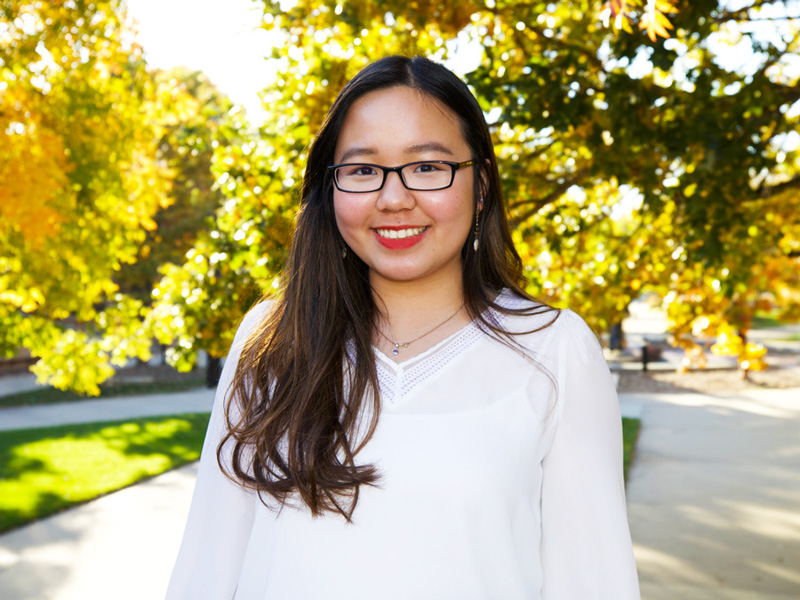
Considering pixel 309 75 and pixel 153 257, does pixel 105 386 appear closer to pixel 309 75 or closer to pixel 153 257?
pixel 153 257

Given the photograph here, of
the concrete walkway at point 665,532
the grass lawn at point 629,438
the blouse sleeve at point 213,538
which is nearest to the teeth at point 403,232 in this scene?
the blouse sleeve at point 213,538

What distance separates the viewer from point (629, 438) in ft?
31.4

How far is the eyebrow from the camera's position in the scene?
5.74 feet

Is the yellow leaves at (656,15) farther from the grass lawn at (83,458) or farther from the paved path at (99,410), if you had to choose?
the paved path at (99,410)

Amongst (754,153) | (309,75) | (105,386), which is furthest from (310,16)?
(105,386)

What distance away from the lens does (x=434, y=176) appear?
1.76 metres

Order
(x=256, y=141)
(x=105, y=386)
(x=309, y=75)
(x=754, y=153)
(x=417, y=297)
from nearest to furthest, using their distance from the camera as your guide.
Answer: (x=417, y=297) < (x=754, y=153) < (x=309, y=75) < (x=256, y=141) < (x=105, y=386)

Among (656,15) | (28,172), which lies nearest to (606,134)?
(656,15)

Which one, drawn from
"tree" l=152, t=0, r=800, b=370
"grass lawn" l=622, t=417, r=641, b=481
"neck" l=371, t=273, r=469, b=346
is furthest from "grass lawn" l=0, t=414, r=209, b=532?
"neck" l=371, t=273, r=469, b=346

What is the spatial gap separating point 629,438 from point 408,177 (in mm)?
8485

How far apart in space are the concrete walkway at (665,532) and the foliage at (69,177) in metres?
1.35

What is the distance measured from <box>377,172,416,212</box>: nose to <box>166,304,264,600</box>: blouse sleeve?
65 centimetres

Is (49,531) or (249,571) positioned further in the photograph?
(49,531)

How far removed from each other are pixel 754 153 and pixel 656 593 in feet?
9.41
